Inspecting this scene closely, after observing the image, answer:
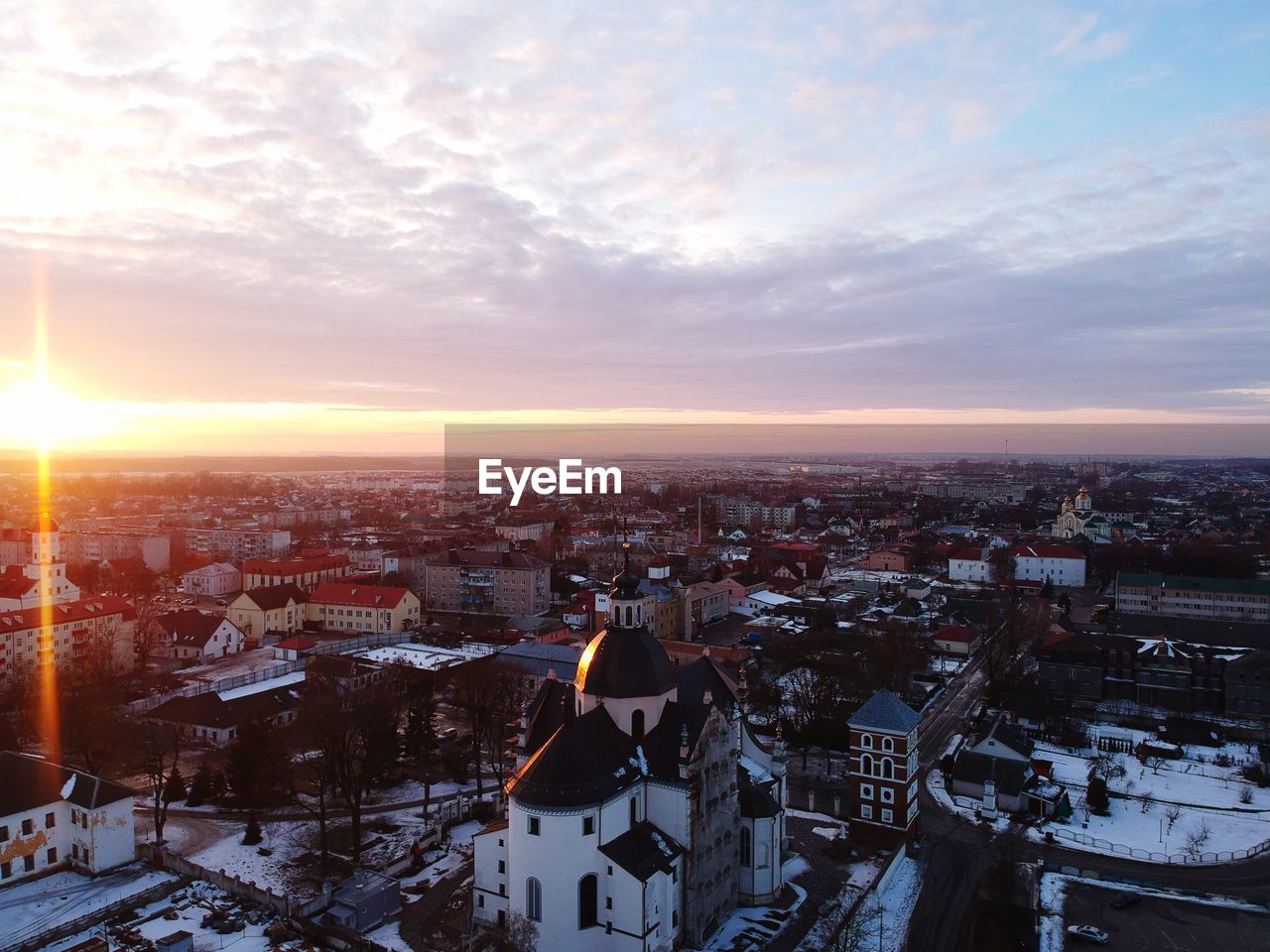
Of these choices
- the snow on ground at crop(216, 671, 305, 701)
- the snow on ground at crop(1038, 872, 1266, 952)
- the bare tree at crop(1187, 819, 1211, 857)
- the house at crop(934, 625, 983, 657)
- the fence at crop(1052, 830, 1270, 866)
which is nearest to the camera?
the snow on ground at crop(1038, 872, 1266, 952)

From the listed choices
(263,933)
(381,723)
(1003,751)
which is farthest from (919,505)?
(263,933)

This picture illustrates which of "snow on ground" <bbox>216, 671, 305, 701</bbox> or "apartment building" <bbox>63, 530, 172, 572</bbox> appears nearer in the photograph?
"snow on ground" <bbox>216, 671, 305, 701</bbox>

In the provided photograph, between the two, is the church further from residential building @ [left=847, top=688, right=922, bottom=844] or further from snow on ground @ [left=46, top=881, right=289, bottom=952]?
snow on ground @ [left=46, top=881, right=289, bottom=952]

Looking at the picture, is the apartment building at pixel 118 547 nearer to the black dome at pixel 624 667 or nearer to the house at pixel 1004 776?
the black dome at pixel 624 667

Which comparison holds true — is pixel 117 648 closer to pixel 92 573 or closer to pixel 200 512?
pixel 92 573

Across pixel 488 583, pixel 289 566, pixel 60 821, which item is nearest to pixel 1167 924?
pixel 60 821

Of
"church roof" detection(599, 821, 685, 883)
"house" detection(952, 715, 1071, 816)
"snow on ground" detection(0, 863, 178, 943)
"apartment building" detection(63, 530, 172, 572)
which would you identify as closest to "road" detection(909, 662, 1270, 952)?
"house" detection(952, 715, 1071, 816)

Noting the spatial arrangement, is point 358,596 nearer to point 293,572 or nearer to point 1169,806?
point 293,572
